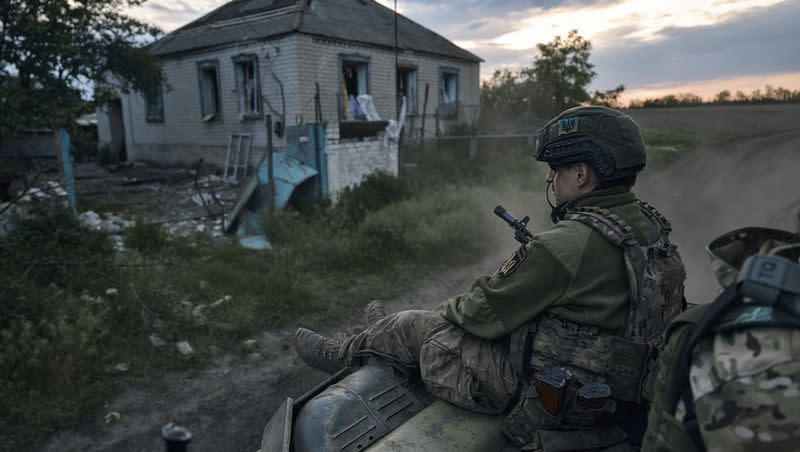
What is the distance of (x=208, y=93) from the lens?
15.0 metres

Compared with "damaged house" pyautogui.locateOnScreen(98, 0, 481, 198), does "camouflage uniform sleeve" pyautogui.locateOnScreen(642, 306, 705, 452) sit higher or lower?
A: lower

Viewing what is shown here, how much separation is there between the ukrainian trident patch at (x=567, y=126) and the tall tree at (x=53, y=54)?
9.92 metres

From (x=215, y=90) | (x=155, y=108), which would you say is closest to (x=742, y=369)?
(x=215, y=90)

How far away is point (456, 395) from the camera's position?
6.68 ft

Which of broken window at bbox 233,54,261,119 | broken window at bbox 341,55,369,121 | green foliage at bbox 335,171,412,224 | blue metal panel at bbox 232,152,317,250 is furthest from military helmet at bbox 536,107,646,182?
broken window at bbox 233,54,261,119

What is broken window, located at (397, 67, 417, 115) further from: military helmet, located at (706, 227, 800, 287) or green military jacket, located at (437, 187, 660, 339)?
military helmet, located at (706, 227, 800, 287)

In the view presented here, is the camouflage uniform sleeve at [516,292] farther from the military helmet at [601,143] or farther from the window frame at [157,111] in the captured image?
the window frame at [157,111]

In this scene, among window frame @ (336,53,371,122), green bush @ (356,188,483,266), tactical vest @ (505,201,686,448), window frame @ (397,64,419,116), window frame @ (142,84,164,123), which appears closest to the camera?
tactical vest @ (505,201,686,448)

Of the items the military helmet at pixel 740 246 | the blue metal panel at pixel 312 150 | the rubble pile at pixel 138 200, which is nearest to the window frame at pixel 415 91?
the rubble pile at pixel 138 200

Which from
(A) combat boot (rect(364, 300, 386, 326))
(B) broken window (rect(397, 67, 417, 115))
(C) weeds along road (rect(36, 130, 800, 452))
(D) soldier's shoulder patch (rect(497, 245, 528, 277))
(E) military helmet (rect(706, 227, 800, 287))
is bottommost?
(C) weeds along road (rect(36, 130, 800, 452))

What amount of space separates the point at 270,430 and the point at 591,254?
5.10 feet

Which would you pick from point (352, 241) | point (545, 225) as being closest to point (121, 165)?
point (352, 241)

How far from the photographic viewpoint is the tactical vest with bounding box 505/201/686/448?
1710 millimetres

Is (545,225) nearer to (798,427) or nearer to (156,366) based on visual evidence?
(156,366)
